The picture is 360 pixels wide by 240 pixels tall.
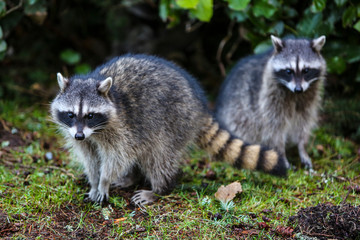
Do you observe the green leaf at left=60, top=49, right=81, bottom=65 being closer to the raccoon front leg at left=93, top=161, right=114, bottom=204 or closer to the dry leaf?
the raccoon front leg at left=93, top=161, right=114, bottom=204

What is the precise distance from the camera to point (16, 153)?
4387 mm

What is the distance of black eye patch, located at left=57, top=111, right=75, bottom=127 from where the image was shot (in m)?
3.42

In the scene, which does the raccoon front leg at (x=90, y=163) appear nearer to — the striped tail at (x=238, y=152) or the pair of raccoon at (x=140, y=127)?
the pair of raccoon at (x=140, y=127)

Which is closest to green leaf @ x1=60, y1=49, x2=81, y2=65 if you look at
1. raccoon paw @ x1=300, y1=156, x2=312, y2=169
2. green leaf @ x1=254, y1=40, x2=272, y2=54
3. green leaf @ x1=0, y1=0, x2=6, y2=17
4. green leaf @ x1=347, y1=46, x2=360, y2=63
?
green leaf @ x1=0, y1=0, x2=6, y2=17

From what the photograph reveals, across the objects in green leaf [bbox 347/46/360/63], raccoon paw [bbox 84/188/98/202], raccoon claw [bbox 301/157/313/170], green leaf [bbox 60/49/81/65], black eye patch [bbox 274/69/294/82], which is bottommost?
raccoon claw [bbox 301/157/313/170]

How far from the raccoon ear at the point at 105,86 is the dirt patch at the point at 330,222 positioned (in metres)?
1.76

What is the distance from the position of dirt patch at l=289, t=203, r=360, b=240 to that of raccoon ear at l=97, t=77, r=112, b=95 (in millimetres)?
1758

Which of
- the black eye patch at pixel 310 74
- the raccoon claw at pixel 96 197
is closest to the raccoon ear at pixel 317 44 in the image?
the black eye patch at pixel 310 74

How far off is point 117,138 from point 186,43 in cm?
367

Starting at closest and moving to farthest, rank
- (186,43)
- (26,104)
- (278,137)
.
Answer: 1. (278,137)
2. (26,104)
3. (186,43)

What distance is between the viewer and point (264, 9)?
478cm

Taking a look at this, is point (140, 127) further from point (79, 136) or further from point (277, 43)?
point (277, 43)

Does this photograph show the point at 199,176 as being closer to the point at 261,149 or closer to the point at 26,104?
the point at 261,149

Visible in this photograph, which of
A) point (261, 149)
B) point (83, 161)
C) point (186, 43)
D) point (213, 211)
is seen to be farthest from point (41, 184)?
point (186, 43)
